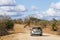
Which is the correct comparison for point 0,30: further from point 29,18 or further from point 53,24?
point 29,18

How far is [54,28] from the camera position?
202ft

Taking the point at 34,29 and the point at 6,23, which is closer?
the point at 34,29

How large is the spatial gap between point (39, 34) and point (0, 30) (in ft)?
37.1

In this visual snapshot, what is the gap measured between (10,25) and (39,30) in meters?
23.2

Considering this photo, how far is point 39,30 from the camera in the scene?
130 ft

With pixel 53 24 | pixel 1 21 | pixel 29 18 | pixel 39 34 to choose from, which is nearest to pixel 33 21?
pixel 29 18

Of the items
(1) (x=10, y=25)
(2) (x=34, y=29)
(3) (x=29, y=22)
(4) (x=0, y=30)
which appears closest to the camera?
(2) (x=34, y=29)

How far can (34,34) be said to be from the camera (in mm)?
40062

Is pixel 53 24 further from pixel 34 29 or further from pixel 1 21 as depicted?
pixel 34 29

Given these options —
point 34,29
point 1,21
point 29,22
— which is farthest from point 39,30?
point 29,22

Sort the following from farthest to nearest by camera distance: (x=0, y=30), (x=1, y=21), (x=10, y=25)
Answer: (x=10, y=25) → (x=1, y=21) → (x=0, y=30)

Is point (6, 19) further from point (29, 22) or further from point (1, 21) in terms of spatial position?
point (29, 22)

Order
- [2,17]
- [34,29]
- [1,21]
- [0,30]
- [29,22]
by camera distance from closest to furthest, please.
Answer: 1. [34,29]
2. [0,30]
3. [1,21]
4. [2,17]
5. [29,22]

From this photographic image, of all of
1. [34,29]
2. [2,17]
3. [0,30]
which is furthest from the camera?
[2,17]
